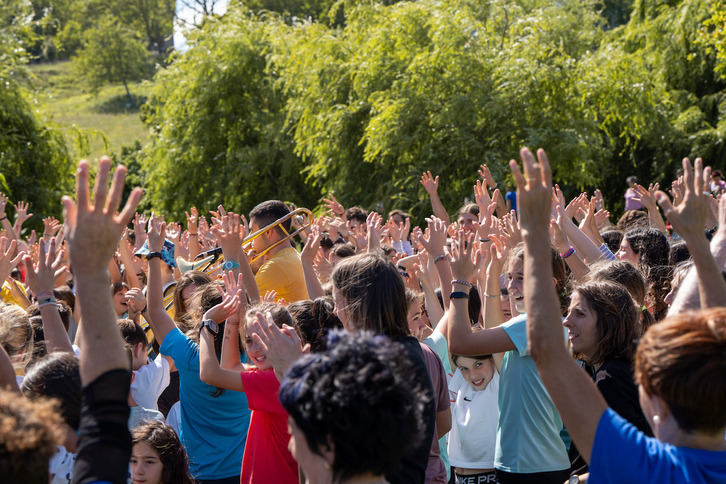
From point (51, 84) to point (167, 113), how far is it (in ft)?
154

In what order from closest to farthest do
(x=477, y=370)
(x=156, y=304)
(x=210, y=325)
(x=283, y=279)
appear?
(x=210, y=325) → (x=156, y=304) → (x=477, y=370) → (x=283, y=279)

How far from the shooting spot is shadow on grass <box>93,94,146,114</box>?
175ft

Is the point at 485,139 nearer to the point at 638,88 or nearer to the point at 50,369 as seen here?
the point at 638,88

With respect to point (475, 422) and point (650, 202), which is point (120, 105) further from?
point (475, 422)

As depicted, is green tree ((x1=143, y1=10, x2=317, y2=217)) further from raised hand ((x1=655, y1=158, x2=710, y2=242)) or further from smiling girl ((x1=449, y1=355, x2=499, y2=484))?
raised hand ((x1=655, y1=158, x2=710, y2=242))

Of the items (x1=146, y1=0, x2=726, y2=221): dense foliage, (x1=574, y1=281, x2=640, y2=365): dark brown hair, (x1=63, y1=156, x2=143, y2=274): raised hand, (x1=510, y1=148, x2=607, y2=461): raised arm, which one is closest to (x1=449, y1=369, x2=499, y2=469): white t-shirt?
(x1=574, y1=281, x2=640, y2=365): dark brown hair

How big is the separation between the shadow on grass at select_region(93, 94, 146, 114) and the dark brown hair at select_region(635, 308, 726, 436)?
176ft

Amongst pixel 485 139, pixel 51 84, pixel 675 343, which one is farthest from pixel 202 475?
pixel 51 84

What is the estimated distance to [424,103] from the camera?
13.4 metres

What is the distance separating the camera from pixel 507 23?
49.2 ft

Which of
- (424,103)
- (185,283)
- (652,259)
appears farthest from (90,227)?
(424,103)

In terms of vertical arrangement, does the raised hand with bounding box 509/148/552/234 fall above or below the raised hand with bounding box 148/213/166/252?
above

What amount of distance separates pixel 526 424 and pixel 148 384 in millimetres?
2106

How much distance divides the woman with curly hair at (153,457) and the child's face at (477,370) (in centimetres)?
164
